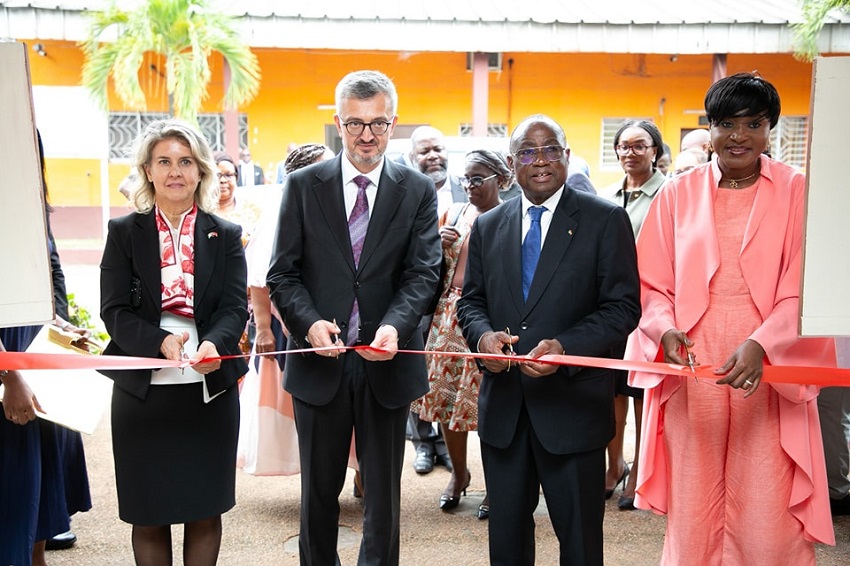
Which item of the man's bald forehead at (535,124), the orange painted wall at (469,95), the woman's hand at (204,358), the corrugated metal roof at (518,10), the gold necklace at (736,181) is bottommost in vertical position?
the woman's hand at (204,358)

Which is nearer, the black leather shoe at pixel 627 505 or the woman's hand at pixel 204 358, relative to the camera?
the woman's hand at pixel 204 358

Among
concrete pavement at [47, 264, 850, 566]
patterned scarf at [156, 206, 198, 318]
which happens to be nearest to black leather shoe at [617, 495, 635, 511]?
concrete pavement at [47, 264, 850, 566]

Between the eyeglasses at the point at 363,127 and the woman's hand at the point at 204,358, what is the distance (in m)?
1.09

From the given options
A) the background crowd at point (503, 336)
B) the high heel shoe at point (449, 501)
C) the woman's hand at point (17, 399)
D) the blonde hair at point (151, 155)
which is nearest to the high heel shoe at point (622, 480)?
the high heel shoe at point (449, 501)

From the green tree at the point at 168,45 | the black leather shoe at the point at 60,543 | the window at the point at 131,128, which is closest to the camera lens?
the black leather shoe at the point at 60,543

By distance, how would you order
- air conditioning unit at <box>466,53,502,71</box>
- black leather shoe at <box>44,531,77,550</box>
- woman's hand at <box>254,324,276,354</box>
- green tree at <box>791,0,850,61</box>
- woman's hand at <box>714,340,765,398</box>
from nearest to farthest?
woman's hand at <box>714,340,765,398</box>, black leather shoe at <box>44,531,77,550</box>, woman's hand at <box>254,324,276,354</box>, green tree at <box>791,0,850,61</box>, air conditioning unit at <box>466,53,502,71</box>

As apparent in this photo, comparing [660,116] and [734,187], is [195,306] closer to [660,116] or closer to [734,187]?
[734,187]

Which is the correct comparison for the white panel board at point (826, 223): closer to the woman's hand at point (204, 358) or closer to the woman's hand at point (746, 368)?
the woman's hand at point (746, 368)

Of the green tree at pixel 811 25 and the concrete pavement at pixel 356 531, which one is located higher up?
the green tree at pixel 811 25

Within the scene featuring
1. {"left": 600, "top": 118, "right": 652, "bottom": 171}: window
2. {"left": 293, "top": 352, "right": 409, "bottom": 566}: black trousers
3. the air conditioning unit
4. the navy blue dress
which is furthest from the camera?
{"left": 600, "top": 118, "right": 652, "bottom": 171}: window

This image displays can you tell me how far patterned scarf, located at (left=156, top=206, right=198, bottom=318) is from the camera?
3605 mm

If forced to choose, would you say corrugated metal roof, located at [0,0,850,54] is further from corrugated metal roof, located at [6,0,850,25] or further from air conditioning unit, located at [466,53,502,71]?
air conditioning unit, located at [466,53,502,71]

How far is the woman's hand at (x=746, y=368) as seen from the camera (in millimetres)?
3053

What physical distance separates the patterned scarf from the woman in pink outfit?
1.92 m
